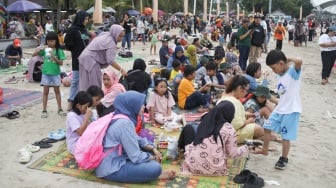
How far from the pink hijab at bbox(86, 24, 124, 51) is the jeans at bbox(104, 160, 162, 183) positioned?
235cm

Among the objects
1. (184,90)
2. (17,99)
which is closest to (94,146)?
(184,90)

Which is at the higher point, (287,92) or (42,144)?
(287,92)

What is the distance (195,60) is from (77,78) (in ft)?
13.8

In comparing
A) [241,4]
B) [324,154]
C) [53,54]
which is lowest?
[324,154]

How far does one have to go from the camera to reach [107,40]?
5832 millimetres

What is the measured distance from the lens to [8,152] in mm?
4930

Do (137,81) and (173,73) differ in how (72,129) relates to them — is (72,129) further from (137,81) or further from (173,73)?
(173,73)

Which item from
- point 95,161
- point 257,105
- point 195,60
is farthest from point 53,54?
point 195,60

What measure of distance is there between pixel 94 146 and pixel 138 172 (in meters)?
0.52

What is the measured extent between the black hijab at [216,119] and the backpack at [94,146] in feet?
2.79

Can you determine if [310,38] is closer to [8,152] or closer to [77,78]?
[77,78]

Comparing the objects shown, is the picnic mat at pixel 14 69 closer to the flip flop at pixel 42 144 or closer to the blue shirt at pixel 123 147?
the flip flop at pixel 42 144

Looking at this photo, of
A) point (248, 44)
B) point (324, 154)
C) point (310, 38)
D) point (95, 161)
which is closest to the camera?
point (95, 161)

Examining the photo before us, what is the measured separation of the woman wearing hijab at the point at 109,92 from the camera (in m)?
5.38
